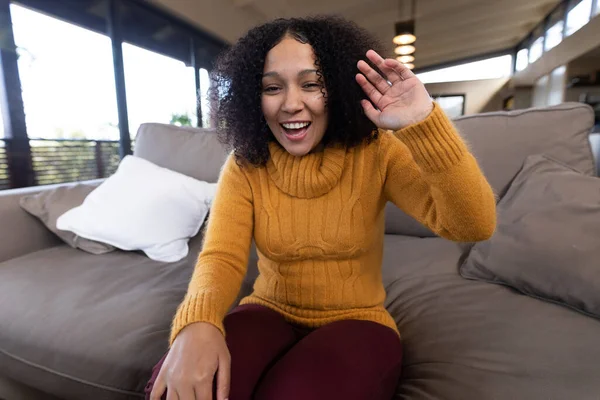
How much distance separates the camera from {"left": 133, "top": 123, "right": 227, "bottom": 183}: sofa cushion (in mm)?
1541

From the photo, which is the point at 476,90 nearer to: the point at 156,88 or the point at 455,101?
the point at 455,101

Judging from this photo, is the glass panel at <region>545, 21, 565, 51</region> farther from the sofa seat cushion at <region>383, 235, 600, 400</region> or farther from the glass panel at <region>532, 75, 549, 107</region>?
the sofa seat cushion at <region>383, 235, 600, 400</region>

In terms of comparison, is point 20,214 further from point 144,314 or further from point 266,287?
point 266,287

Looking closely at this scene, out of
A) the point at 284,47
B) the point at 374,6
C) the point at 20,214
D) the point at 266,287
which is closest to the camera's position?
the point at 284,47

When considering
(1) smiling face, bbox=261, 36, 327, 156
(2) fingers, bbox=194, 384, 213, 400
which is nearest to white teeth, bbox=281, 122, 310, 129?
(1) smiling face, bbox=261, 36, 327, 156

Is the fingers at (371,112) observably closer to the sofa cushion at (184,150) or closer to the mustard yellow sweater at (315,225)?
the mustard yellow sweater at (315,225)

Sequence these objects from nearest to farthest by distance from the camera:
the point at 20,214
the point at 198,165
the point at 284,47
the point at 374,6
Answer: the point at 284,47
the point at 20,214
the point at 198,165
the point at 374,6

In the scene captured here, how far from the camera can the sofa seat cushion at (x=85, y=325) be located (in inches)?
31.0

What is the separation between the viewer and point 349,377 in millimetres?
580

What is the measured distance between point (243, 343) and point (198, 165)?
3.40 feet

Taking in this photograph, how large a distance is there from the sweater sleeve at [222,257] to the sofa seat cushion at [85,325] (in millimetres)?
230

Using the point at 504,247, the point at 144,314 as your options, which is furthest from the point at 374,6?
the point at 144,314

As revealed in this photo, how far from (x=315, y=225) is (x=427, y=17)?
19.6 feet

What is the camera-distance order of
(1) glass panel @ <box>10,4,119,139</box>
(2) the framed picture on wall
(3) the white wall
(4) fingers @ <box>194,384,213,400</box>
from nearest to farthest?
(4) fingers @ <box>194,384,213,400</box> < (1) glass panel @ <box>10,4,119,139</box> < (3) the white wall < (2) the framed picture on wall
